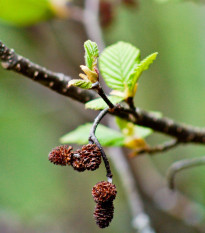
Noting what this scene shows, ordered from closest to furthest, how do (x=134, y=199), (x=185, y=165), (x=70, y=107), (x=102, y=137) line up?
1. (x=102, y=137)
2. (x=185, y=165)
3. (x=134, y=199)
4. (x=70, y=107)

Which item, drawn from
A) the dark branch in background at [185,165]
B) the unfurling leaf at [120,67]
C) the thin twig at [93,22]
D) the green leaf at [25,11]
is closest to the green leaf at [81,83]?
the unfurling leaf at [120,67]

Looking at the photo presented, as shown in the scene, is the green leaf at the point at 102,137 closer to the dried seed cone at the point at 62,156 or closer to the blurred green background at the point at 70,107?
the dried seed cone at the point at 62,156

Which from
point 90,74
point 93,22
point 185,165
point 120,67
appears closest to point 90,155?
point 90,74

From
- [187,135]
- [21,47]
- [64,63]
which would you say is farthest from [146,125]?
[21,47]

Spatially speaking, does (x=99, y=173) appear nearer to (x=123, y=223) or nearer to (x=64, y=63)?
(x=123, y=223)

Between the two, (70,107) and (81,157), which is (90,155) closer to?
(81,157)
